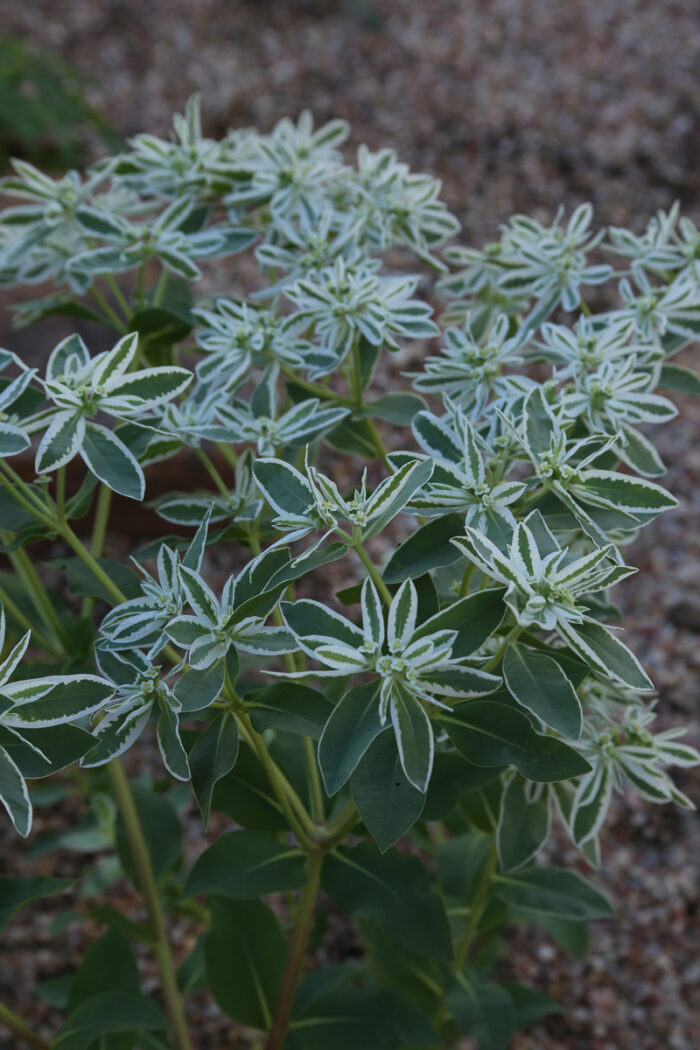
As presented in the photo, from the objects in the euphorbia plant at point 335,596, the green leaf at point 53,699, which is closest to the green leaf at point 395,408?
the euphorbia plant at point 335,596

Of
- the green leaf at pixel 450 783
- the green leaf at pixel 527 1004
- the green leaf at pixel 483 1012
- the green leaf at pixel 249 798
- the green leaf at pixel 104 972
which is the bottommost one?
the green leaf at pixel 527 1004

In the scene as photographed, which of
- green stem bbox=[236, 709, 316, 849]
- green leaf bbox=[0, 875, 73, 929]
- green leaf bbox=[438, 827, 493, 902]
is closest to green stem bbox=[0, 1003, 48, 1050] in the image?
green leaf bbox=[0, 875, 73, 929]

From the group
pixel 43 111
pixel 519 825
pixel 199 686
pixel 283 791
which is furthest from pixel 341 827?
pixel 43 111

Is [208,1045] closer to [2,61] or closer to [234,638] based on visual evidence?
[234,638]

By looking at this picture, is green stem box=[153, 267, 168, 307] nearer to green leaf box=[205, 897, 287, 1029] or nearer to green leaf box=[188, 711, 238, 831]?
green leaf box=[188, 711, 238, 831]

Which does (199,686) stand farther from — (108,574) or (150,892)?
(150,892)

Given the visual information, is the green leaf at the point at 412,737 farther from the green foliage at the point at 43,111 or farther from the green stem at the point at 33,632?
the green foliage at the point at 43,111
